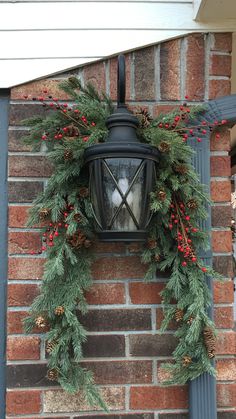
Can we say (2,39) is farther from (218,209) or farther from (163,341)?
(163,341)

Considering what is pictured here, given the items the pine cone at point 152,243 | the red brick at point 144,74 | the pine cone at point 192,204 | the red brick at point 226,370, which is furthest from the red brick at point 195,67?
the red brick at point 226,370

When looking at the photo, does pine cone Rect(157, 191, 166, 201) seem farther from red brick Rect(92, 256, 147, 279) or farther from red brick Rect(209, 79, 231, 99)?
red brick Rect(209, 79, 231, 99)

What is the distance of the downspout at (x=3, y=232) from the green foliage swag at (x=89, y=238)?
15 cm

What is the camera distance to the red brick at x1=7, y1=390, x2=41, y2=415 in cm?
130

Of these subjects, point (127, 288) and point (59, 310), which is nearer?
point (59, 310)

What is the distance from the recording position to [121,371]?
133cm

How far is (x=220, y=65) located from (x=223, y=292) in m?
0.71

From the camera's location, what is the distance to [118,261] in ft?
4.46

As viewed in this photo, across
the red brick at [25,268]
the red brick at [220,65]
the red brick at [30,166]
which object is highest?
the red brick at [220,65]

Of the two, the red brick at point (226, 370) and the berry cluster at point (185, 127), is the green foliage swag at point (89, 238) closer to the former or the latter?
the berry cluster at point (185, 127)

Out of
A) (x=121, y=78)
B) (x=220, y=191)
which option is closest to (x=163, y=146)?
(x=121, y=78)

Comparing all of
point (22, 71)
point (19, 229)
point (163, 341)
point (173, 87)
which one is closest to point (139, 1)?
point (173, 87)

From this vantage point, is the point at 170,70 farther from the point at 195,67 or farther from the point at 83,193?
the point at 83,193

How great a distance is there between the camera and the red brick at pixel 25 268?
4.40 feet
